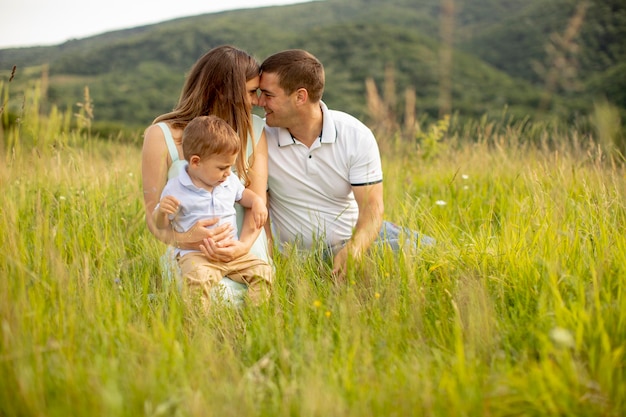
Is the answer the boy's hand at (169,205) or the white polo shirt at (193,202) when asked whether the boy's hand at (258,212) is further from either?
the boy's hand at (169,205)

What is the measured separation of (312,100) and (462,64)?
3398 centimetres

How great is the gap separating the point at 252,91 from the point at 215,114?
278mm

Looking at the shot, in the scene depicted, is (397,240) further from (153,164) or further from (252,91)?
(153,164)

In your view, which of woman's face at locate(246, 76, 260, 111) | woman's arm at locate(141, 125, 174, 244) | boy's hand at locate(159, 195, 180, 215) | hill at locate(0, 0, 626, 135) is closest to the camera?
boy's hand at locate(159, 195, 180, 215)

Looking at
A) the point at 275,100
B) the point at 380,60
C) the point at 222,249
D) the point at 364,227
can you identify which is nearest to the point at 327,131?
the point at 275,100

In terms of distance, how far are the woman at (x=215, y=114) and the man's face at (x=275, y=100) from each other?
7 centimetres

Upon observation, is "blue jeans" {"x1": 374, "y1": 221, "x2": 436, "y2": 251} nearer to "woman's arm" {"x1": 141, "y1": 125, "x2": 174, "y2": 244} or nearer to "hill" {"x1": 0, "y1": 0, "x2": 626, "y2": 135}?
"woman's arm" {"x1": 141, "y1": 125, "x2": 174, "y2": 244}

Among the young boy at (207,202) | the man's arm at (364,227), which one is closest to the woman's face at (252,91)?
the young boy at (207,202)

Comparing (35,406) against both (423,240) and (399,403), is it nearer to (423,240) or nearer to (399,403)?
(399,403)

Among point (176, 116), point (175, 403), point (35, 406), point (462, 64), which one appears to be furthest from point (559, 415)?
point (462, 64)

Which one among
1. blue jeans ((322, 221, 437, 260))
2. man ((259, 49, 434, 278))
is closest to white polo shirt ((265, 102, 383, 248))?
man ((259, 49, 434, 278))

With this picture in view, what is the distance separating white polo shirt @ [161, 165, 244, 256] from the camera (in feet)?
8.73

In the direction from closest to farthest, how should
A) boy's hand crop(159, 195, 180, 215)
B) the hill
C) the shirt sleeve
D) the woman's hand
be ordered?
boy's hand crop(159, 195, 180, 215) < the woman's hand < the shirt sleeve < the hill

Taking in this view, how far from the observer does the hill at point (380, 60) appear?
78.0ft
